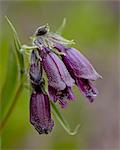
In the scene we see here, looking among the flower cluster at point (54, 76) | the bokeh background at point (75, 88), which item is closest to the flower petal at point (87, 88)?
the flower cluster at point (54, 76)

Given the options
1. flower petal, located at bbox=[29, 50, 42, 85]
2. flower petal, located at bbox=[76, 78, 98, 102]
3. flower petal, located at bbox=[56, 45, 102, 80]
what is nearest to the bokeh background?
flower petal, located at bbox=[29, 50, 42, 85]

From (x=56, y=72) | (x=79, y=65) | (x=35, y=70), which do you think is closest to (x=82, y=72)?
(x=79, y=65)

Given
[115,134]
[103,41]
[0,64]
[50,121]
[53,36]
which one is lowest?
[115,134]

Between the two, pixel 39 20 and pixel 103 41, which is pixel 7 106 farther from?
pixel 39 20

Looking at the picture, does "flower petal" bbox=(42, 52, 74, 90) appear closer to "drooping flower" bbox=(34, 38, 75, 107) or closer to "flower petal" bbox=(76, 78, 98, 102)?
"drooping flower" bbox=(34, 38, 75, 107)
